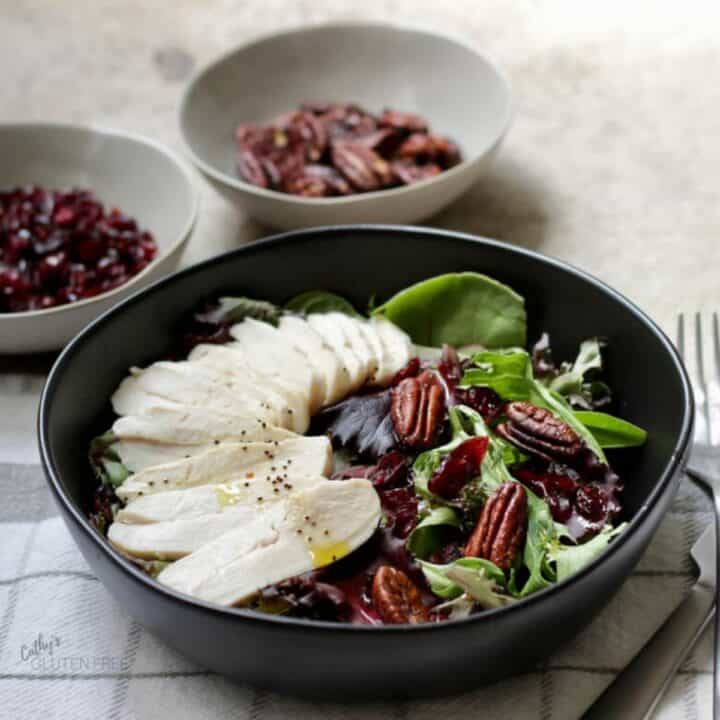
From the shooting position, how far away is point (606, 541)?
4.71 feet

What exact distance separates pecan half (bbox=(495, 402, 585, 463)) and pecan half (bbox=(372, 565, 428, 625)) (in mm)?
294

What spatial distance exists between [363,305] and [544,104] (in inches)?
46.9

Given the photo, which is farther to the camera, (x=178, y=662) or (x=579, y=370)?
(x=579, y=370)

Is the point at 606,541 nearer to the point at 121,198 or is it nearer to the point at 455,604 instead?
the point at 455,604

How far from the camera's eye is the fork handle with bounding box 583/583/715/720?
1.36 meters

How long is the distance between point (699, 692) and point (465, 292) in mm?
743

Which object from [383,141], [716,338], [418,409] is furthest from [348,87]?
[418,409]

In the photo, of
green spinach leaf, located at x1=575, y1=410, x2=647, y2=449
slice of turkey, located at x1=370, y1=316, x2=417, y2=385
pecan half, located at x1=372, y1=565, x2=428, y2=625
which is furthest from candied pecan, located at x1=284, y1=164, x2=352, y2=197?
pecan half, located at x1=372, y1=565, x2=428, y2=625

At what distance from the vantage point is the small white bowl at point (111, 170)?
7.84 ft

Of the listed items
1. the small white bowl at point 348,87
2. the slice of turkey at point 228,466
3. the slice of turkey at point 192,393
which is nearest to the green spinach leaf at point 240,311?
the slice of turkey at point 192,393

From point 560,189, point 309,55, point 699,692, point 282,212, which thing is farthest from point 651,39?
point 699,692

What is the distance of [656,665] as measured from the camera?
4.60 feet

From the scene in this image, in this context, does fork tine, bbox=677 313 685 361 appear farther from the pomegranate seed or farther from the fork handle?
the pomegranate seed

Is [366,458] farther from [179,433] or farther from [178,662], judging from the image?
[178,662]
